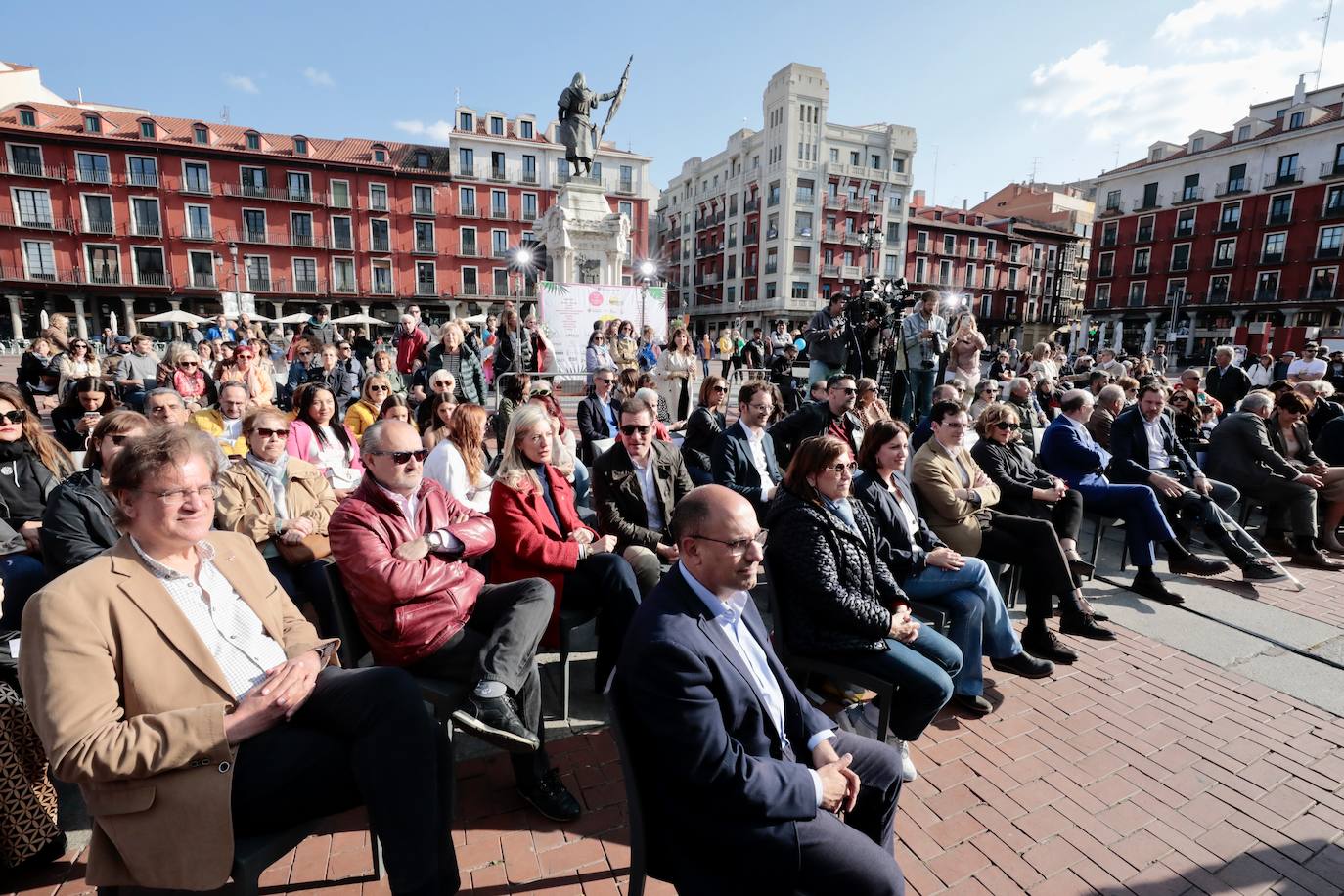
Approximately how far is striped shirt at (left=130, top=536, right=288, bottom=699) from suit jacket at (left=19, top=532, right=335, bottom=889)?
128 mm

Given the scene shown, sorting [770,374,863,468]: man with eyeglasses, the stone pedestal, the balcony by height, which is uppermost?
the balcony

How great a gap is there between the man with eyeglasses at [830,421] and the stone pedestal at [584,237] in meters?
12.5

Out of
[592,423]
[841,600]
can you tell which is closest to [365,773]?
[841,600]

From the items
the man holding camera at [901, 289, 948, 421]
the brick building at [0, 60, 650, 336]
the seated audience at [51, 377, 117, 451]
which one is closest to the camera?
the seated audience at [51, 377, 117, 451]

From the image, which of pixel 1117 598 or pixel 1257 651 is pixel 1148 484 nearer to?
pixel 1117 598

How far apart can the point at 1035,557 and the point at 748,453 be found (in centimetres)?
210

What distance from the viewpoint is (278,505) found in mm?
3779

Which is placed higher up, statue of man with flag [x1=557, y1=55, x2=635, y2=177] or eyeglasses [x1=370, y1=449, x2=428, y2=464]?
statue of man with flag [x1=557, y1=55, x2=635, y2=177]

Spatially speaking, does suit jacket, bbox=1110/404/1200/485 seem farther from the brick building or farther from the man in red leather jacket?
the brick building

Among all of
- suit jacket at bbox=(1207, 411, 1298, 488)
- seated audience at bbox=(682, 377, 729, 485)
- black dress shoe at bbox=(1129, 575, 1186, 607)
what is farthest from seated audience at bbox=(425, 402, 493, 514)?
suit jacket at bbox=(1207, 411, 1298, 488)

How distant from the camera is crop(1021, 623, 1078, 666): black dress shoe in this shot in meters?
3.92

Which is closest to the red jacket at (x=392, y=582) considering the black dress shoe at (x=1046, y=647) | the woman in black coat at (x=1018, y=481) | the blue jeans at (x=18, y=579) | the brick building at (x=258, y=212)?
the blue jeans at (x=18, y=579)

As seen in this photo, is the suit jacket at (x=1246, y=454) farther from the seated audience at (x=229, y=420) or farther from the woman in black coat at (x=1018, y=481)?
the seated audience at (x=229, y=420)

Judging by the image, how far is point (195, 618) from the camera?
2002 millimetres
